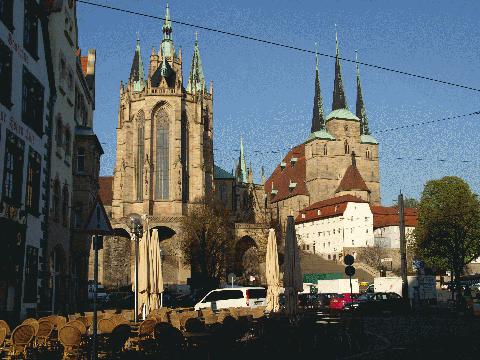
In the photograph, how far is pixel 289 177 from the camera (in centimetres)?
13225

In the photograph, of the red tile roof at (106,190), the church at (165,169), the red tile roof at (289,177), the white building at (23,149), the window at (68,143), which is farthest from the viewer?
the red tile roof at (289,177)

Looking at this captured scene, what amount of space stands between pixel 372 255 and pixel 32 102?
87.0 m

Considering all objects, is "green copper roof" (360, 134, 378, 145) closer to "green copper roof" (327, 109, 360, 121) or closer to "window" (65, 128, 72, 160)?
"green copper roof" (327, 109, 360, 121)

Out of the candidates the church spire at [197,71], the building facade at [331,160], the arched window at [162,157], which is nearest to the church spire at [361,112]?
the building facade at [331,160]

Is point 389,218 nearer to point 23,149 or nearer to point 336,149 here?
point 336,149

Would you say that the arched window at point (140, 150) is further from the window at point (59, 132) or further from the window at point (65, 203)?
the window at point (59, 132)

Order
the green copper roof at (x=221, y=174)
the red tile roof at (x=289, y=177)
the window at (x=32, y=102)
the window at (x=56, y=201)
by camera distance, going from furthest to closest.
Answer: the red tile roof at (x=289, y=177) → the green copper roof at (x=221, y=174) → the window at (x=56, y=201) → the window at (x=32, y=102)

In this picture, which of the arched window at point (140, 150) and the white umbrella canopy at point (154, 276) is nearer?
the white umbrella canopy at point (154, 276)

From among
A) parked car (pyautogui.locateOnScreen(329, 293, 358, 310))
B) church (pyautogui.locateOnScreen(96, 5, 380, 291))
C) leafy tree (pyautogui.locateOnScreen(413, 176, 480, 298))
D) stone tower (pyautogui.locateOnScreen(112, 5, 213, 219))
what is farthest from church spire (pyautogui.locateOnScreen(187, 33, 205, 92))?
parked car (pyautogui.locateOnScreen(329, 293, 358, 310))

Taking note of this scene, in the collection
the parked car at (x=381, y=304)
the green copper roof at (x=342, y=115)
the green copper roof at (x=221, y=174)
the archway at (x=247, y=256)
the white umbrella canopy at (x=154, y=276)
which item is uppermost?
the green copper roof at (x=342, y=115)

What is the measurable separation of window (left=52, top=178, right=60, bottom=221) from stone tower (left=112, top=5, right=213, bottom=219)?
1783 inches

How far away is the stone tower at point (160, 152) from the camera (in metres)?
71.6

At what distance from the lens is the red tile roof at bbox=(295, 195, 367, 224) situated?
4299 inches

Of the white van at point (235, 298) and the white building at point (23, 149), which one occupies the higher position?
the white building at point (23, 149)
